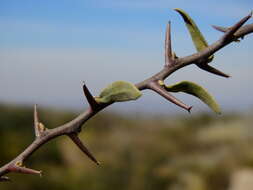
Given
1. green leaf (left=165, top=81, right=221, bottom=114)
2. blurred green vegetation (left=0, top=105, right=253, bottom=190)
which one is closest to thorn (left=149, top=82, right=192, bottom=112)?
green leaf (left=165, top=81, right=221, bottom=114)

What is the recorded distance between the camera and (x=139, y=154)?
11.5 metres

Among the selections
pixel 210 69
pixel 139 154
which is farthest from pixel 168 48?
pixel 139 154

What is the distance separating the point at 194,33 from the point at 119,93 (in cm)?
14

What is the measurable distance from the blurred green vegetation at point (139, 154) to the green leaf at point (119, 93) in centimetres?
889

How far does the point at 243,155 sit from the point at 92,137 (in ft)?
14.8

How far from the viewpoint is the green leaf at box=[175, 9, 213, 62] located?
1.81ft

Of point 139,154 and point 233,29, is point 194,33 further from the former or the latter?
point 139,154

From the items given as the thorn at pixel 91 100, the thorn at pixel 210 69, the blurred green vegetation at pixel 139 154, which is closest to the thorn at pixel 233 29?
the thorn at pixel 210 69

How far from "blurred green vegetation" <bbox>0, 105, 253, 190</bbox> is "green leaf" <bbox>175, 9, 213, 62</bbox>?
8846 millimetres

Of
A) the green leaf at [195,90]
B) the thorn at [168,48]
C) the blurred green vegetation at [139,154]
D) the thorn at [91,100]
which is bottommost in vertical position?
the blurred green vegetation at [139,154]

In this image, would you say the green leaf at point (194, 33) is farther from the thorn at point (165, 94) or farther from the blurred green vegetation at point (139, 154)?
the blurred green vegetation at point (139, 154)

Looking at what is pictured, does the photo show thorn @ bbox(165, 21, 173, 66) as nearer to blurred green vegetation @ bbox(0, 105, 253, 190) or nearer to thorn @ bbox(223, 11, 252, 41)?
thorn @ bbox(223, 11, 252, 41)

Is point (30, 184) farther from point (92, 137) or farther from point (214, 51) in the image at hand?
point (214, 51)

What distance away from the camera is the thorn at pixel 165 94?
1.56 ft
